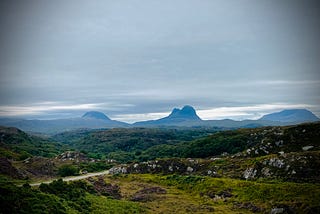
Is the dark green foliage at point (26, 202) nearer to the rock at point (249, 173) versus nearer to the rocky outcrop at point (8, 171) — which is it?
the rocky outcrop at point (8, 171)

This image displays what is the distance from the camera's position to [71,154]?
5886 inches

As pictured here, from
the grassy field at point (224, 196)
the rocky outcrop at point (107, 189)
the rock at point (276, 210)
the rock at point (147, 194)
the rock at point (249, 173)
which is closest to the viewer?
the rock at point (276, 210)

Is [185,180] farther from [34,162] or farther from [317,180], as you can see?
[34,162]

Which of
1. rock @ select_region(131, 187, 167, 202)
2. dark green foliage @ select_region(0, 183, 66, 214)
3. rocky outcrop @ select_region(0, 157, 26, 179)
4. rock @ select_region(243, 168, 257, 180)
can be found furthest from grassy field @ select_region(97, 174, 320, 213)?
rocky outcrop @ select_region(0, 157, 26, 179)

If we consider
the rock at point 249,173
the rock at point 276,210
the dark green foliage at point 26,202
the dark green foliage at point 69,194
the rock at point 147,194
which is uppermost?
the dark green foliage at point 26,202

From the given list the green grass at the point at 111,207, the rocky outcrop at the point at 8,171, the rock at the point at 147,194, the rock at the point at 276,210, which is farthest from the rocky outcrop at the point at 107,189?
the rock at the point at 276,210

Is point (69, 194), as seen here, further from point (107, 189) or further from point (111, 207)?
point (107, 189)

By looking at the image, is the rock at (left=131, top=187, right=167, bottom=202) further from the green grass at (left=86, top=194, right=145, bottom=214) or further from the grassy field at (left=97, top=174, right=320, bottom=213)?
the green grass at (left=86, top=194, right=145, bottom=214)

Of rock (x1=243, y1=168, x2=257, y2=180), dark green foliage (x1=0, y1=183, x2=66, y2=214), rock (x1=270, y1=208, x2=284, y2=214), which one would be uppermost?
dark green foliage (x1=0, y1=183, x2=66, y2=214)

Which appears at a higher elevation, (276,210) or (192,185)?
(276,210)

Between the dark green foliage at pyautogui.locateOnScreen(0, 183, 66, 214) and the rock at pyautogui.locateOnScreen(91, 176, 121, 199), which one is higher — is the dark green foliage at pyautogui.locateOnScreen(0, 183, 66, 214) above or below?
above

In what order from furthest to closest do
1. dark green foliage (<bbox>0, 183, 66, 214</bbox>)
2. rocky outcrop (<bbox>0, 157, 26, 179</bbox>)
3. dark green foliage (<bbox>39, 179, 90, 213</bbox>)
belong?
rocky outcrop (<bbox>0, 157, 26, 179</bbox>), dark green foliage (<bbox>39, 179, 90, 213</bbox>), dark green foliage (<bbox>0, 183, 66, 214</bbox>)

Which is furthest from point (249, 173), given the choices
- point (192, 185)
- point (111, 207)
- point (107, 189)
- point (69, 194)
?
point (69, 194)

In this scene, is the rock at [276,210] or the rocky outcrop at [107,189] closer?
the rock at [276,210]
